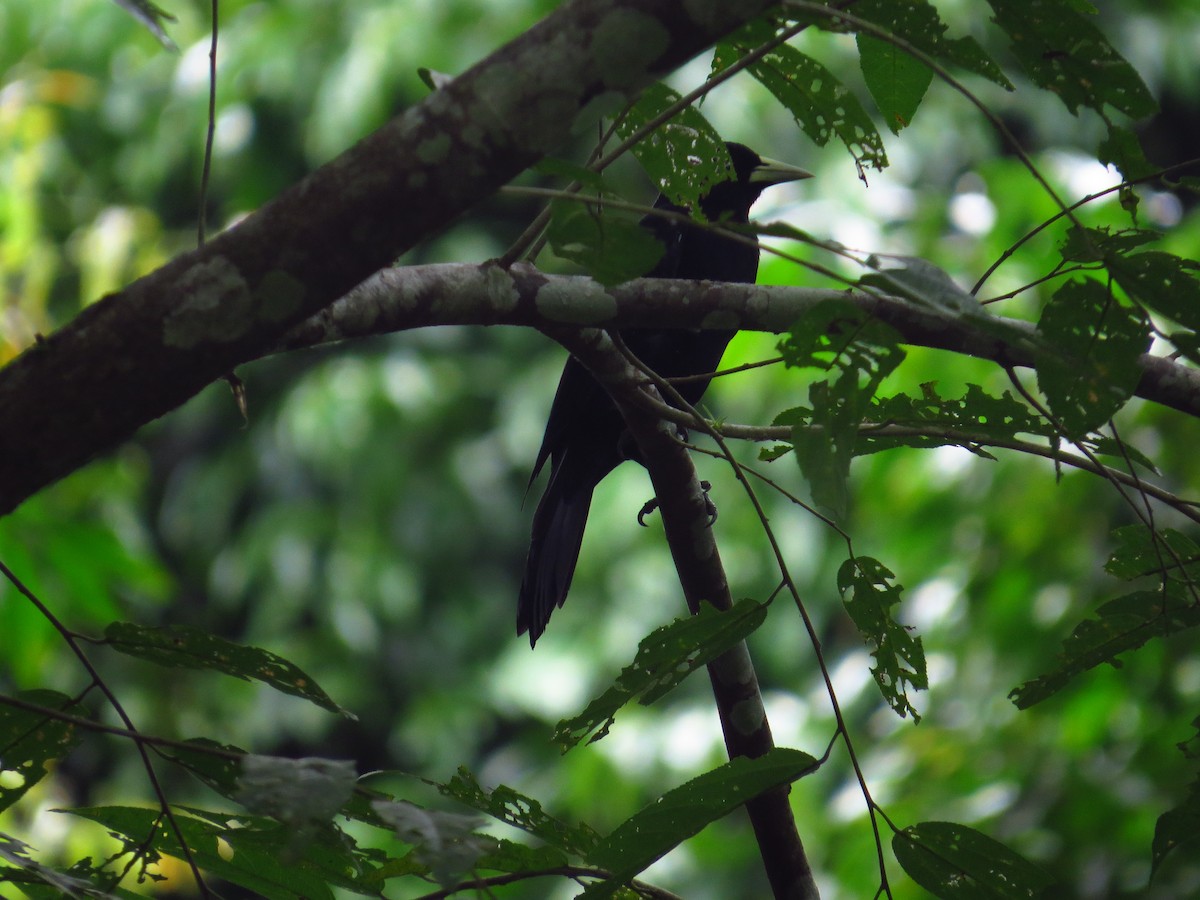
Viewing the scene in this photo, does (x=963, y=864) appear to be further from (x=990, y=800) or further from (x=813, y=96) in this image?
(x=990, y=800)

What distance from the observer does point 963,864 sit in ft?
3.58

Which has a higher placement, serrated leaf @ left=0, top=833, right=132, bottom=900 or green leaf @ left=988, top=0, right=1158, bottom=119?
green leaf @ left=988, top=0, right=1158, bottom=119

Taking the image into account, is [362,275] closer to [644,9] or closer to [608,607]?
[644,9]

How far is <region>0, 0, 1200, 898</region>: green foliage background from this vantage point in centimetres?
316

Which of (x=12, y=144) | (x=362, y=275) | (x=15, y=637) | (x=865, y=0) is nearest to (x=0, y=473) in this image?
A: (x=362, y=275)

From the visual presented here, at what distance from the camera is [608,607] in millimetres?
6215

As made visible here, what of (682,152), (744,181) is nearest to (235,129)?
(744,181)

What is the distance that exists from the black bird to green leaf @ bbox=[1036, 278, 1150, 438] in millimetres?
1729

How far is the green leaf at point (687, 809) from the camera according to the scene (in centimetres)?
101

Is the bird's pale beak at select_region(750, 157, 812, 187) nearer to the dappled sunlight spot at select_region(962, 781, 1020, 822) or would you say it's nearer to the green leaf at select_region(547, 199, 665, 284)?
the dappled sunlight spot at select_region(962, 781, 1020, 822)

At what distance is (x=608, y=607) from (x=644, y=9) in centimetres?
551

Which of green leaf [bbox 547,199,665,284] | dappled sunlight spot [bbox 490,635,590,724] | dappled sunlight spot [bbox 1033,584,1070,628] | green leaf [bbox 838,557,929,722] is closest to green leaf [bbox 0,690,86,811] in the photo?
green leaf [bbox 547,199,665,284]

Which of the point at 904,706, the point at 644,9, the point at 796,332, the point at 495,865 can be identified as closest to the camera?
the point at 644,9

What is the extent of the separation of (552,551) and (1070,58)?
1.85 meters
